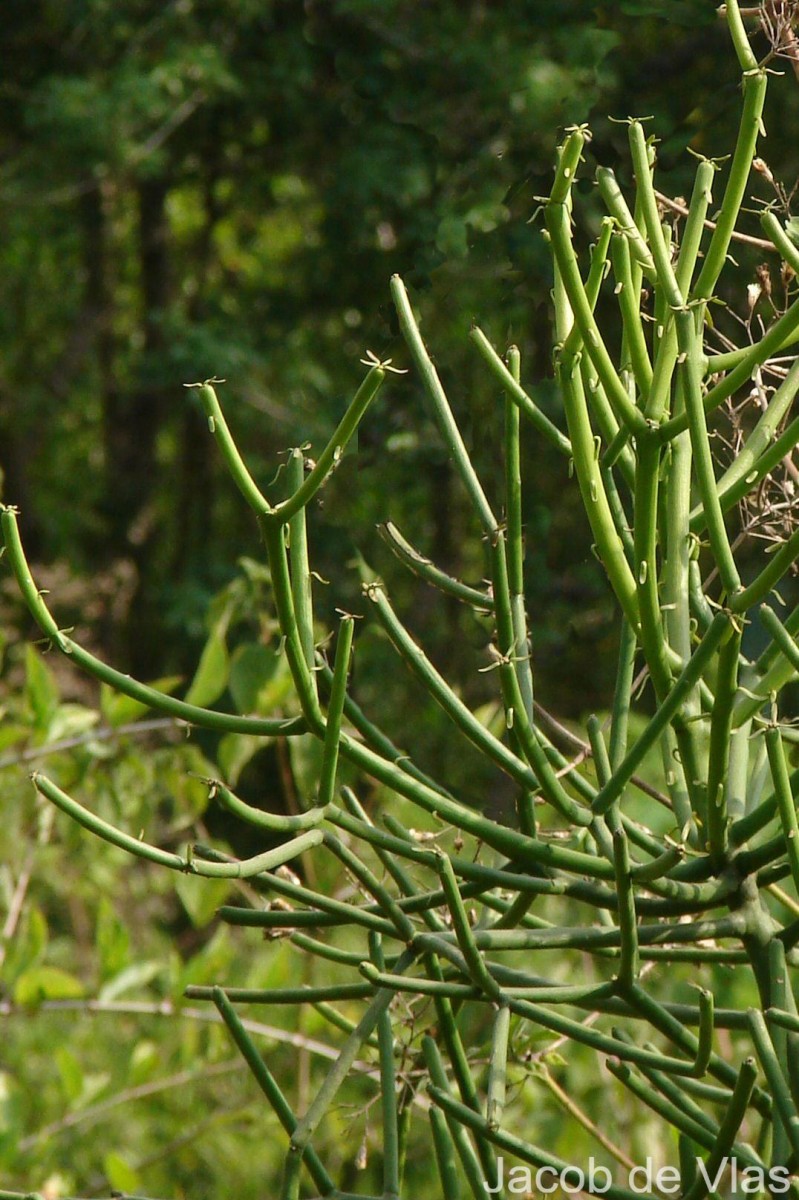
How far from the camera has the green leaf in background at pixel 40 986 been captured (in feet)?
2.79

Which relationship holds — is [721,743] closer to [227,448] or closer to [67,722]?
[227,448]

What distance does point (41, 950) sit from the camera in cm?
88

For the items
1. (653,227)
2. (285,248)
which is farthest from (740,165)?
(285,248)

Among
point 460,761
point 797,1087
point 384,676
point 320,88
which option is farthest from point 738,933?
point 320,88

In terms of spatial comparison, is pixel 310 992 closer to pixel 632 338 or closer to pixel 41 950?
pixel 632 338

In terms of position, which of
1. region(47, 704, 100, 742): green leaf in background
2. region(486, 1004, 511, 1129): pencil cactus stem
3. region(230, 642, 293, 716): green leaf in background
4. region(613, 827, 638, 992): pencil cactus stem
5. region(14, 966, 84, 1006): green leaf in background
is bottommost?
region(14, 966, 84, 1006): green leaf in background

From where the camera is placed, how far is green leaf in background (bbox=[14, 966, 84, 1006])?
0.85 m

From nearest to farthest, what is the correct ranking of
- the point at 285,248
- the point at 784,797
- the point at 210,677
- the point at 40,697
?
1. the point at 784,797
2. the point at 210,677
3. the point at 40,697
4. the point at 285,248

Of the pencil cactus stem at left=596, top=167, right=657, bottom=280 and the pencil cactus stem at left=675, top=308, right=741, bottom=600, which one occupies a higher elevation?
the pencil cactus stem at left=596, top=167, right=657, bottom=280

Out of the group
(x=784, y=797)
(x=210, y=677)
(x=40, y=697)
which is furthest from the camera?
(x=40, y=697)

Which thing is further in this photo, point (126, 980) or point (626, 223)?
point (126, 980)

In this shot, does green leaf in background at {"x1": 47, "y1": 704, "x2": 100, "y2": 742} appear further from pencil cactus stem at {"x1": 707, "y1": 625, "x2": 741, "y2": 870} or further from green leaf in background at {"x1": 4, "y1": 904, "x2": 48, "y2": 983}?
pencil cactus stem at {"x1": 707, "y1": 625, "x2": 741, "y2": 870}

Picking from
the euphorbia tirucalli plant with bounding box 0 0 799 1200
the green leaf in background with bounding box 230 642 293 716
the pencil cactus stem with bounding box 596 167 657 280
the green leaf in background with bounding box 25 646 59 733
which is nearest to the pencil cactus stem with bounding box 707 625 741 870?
the euphorbia tirucalli plant with bounding box 0 0 799 1200

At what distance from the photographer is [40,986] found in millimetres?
856
